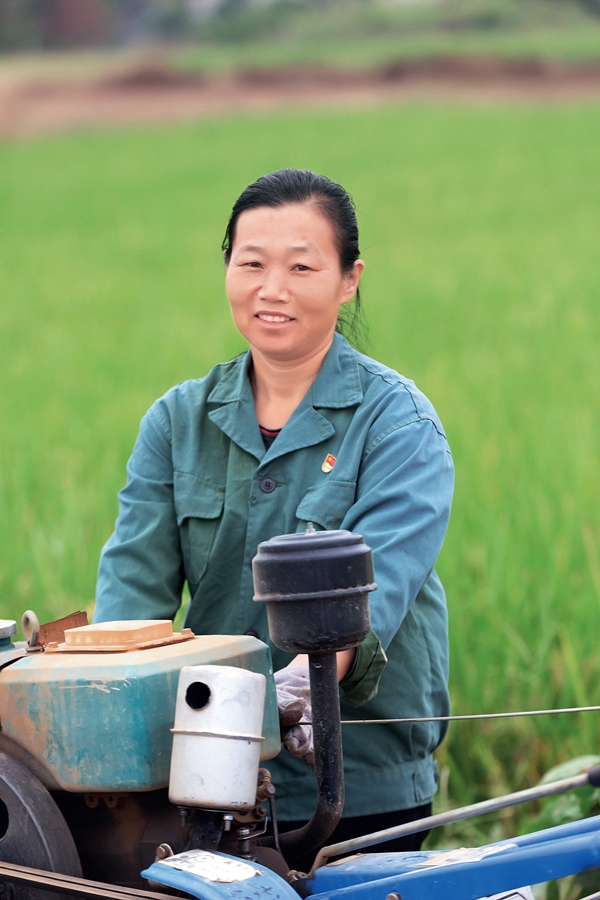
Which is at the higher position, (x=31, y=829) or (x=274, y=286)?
(x=274, y=286)

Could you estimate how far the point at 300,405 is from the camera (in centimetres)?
173

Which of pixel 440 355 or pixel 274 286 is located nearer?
pixel 274 286

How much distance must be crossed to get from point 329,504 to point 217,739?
509 mm

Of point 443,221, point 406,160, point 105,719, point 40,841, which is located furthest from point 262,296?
point 406,160

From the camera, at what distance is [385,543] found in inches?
60.8

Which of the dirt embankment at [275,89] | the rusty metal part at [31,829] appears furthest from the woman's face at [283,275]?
the dirt embankment at [275,89]

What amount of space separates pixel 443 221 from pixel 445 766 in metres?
9.95

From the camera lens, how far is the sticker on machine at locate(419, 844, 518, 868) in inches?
49.3

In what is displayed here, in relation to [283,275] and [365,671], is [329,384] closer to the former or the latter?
[283,275]

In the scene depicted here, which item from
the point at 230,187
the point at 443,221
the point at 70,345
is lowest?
the point at 70,345

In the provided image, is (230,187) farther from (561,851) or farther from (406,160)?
(561,851)

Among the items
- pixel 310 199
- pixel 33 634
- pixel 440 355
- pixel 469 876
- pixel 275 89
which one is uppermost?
pixel 275 89

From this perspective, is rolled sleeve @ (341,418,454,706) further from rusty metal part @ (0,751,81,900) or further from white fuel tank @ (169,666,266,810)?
rusty metal part @ (0,751,81,900)

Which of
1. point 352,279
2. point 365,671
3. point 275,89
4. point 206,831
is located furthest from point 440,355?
point 275,89
